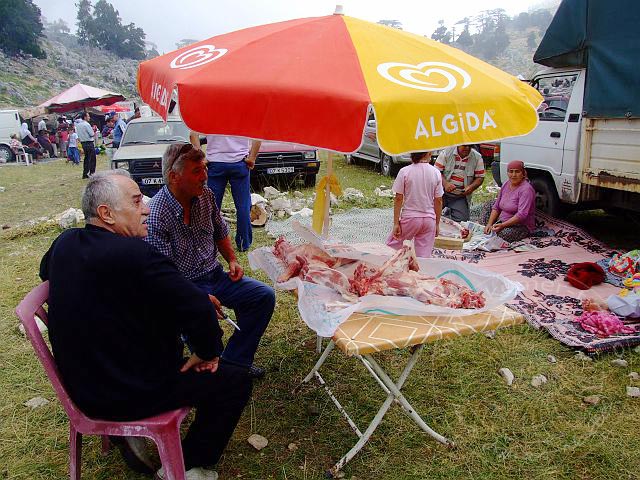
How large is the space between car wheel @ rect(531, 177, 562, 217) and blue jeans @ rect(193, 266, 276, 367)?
16.7 feet

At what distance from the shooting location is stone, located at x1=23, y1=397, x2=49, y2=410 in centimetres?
320

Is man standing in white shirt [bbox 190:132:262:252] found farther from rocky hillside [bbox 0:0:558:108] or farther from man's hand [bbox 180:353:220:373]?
rocky hillside [bbox 0:0:558:108]

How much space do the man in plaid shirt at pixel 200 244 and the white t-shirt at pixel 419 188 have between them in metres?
1.76

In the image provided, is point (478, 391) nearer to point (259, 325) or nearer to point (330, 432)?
point (330, 432)

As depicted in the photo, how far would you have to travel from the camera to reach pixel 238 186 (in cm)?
579

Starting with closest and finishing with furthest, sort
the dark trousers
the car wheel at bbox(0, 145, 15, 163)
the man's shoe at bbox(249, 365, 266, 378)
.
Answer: the man's shoe at bbox(249, 365, 266, 378) < the dark trousers < the car wheel at bbox(0, 145, 15, 163)

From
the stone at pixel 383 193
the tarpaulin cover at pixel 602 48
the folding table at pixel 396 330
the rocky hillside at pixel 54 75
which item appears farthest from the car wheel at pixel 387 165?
the rocky hillside at pixel 54 75

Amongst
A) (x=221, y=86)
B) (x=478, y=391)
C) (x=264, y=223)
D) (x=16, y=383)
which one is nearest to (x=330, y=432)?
(x=478, y=391)

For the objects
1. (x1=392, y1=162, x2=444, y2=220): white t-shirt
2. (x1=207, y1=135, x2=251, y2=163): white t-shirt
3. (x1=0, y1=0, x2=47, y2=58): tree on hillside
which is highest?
(x1=0, y1=0, x2=47, y2=58): tree on hillside

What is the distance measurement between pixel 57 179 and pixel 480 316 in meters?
14.7

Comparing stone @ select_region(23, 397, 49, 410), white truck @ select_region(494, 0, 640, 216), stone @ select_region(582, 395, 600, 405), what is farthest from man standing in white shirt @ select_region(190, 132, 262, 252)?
white truck @ select_region(494, 0, 640, 216)

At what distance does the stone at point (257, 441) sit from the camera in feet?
9.16

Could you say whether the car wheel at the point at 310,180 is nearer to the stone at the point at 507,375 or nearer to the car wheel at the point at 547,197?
the car wheel at the point at 547,197

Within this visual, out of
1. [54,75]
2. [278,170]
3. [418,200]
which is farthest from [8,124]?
[54,75]
